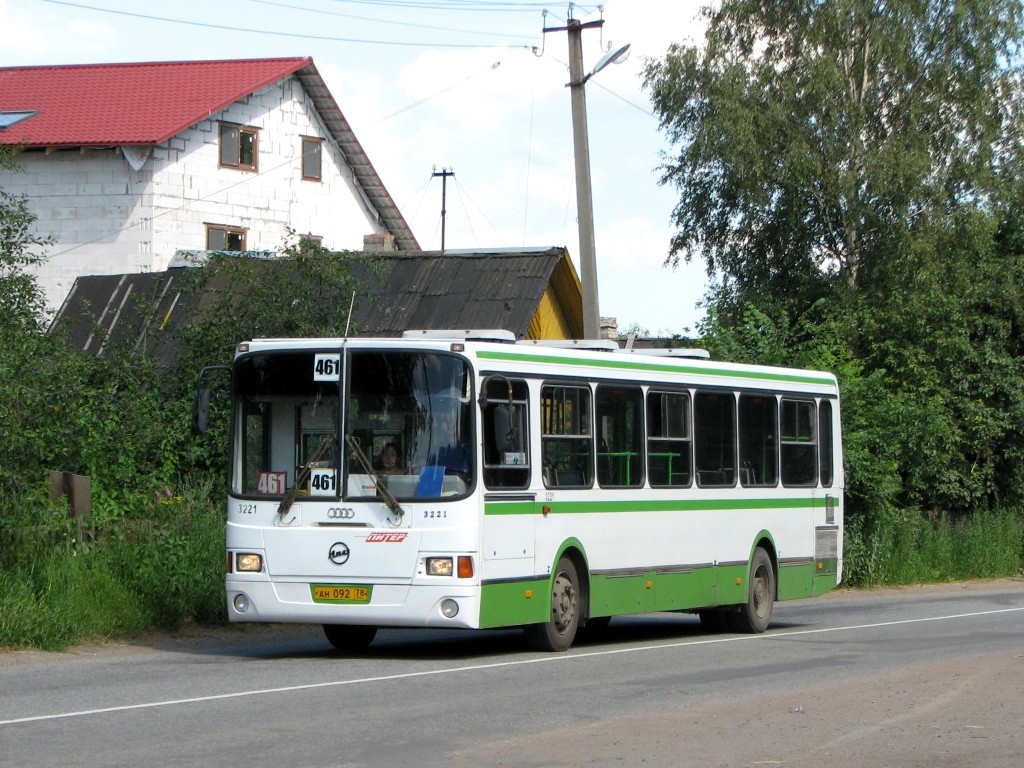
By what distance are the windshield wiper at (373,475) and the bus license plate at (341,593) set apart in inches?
27.6

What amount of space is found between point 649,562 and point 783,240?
994 inches

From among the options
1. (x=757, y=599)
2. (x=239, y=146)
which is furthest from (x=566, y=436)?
(x=239, y=146)

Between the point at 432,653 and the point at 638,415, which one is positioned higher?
the point at 638,415

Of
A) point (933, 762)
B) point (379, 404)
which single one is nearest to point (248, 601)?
point (379, 404)

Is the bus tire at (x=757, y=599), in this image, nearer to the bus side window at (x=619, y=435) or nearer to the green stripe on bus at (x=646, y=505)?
the green stripe on bus at (x=646, y=505)

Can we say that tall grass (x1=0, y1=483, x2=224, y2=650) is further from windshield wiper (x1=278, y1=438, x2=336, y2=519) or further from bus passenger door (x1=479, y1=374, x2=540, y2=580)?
bus passenger door (x1=479, y1=374, x2=540, y2=580)

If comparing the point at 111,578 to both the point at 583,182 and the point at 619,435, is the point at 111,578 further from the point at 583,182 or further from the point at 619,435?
the point at 583,182

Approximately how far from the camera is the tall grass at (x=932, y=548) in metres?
31.6

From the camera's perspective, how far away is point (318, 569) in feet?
48.5

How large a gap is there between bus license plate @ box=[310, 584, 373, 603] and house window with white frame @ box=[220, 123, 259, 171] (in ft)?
131

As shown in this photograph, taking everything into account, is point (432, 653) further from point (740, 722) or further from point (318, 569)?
point (740, 722)

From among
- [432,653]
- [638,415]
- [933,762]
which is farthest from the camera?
[638,415]

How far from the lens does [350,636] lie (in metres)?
16.4

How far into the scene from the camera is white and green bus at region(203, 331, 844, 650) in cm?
1461
